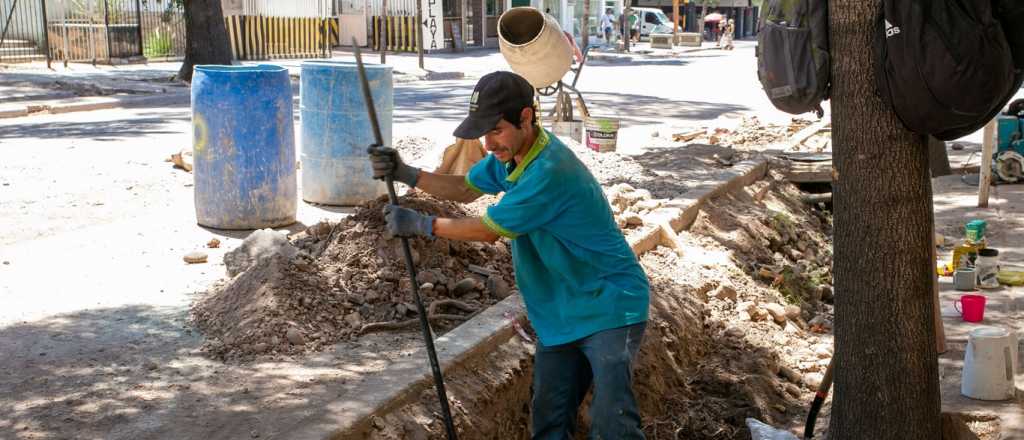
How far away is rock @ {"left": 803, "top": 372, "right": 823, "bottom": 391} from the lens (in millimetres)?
6418

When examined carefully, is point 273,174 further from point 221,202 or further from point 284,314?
point 284,314

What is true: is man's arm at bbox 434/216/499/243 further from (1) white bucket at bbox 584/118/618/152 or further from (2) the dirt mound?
(1) white bucket at bbox 584/118/618/152

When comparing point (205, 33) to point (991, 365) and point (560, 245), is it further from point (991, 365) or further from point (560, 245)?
point (560, 245)

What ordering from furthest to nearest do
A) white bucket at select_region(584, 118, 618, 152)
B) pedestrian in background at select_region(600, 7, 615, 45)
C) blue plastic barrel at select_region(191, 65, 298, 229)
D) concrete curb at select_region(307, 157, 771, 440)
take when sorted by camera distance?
pedestrian in background at select_region(600, 7, 615, 45) < white bucket at select_region(584, 118, 618, 152) < blue plastic barrel at select_region(191, 65, 298, 229) < concrete curb at select_region(307, 157, 771, 440)

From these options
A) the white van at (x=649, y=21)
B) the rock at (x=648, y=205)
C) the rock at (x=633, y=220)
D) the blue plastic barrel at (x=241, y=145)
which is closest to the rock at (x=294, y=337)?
the blue plastic barrel at (x=241, y=145)

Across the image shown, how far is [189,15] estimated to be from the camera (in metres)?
21.0

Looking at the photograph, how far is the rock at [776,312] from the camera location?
24.0 ft

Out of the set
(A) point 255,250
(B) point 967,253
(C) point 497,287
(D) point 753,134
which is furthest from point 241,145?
(D) point 753,134

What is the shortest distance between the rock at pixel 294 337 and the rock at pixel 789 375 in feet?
9.26

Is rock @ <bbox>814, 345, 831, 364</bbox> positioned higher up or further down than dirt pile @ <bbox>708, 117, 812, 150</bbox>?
further down

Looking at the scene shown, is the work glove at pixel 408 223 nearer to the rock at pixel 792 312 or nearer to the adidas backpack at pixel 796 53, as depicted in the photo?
the adidas backpack at pixel 796 53

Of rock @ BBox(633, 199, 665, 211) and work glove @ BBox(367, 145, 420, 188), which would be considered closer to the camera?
work glove @ BBox(367, 145, 420, 188)

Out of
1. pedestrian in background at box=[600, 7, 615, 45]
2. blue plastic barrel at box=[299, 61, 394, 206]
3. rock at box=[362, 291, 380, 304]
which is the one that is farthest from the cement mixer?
pedestrian in background at box=[600, 7, 615, 45]

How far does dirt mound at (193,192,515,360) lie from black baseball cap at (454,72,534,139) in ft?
6.42
